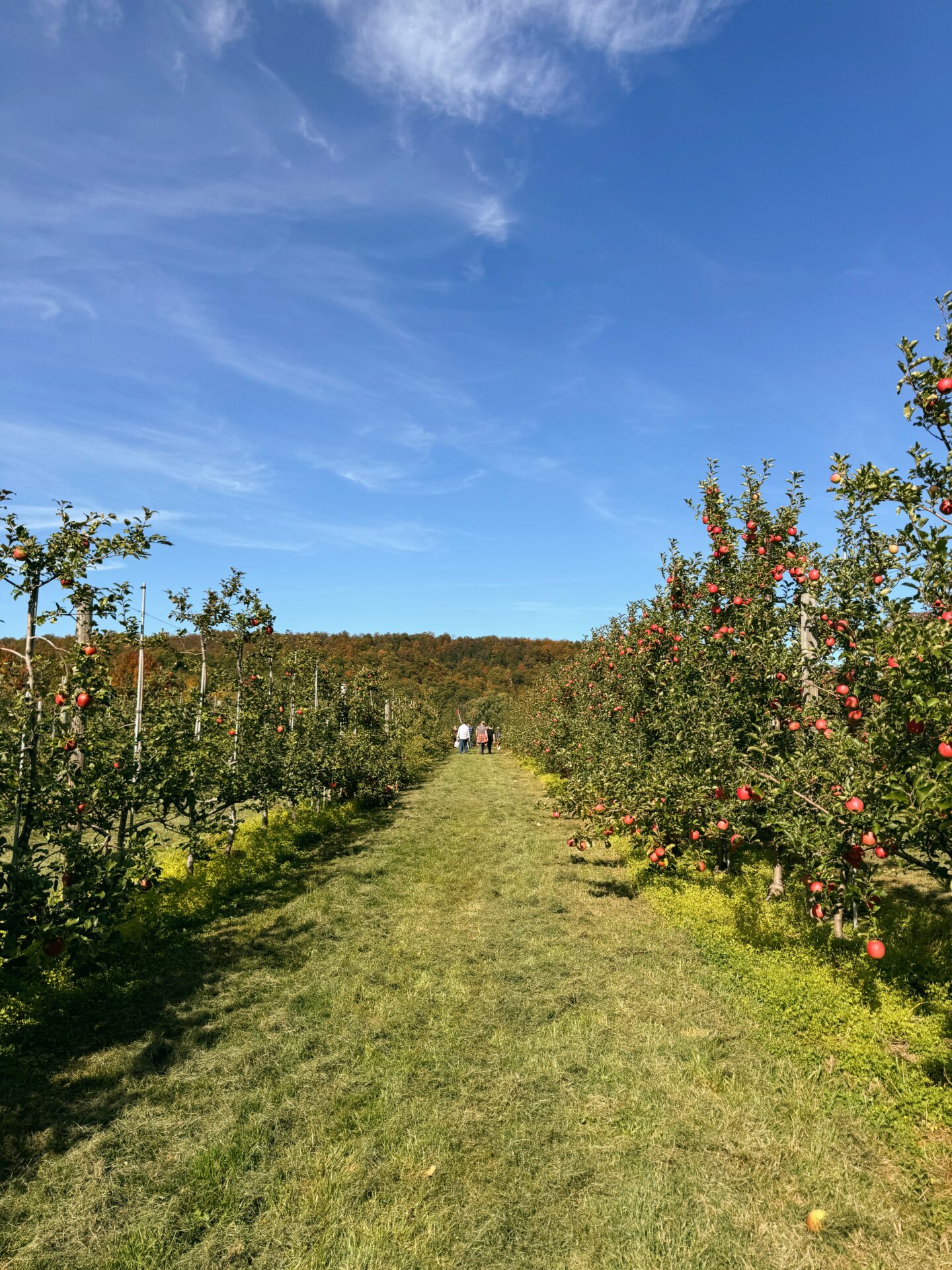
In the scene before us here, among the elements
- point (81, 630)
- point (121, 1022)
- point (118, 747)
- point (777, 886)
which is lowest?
point (121, 1022)

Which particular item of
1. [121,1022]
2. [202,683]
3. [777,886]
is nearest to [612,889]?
[777,886]

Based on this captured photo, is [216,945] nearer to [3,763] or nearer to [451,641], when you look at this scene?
[3,763]

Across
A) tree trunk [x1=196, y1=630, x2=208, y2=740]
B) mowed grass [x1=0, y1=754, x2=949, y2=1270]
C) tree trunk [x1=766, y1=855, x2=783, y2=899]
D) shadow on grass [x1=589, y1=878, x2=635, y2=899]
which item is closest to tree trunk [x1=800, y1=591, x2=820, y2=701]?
tree trunk [x1=766, y1=855, x2=783, y2=899]

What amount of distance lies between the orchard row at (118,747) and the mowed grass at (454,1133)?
3.83 ft

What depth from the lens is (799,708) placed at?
23.3 feet

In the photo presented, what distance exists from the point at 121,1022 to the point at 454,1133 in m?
3.03

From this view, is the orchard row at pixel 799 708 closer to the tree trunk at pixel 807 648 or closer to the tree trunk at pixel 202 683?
the tree trunk at pixel 807 648

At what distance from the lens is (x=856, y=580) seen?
532 cm

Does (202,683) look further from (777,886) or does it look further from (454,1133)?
(777,886)

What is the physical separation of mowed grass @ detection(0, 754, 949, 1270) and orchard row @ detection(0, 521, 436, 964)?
117 cm

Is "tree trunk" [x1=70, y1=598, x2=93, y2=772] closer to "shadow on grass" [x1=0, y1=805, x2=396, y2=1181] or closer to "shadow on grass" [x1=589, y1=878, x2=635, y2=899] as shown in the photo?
"shadow on grass" [x1=0, y1=805, x2=396, y2=1181]

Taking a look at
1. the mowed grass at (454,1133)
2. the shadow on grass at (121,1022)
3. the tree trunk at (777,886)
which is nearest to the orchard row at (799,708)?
the tree trunk at (777,886)

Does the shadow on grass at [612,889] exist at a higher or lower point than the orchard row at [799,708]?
lower

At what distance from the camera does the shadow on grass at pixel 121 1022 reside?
421cm
